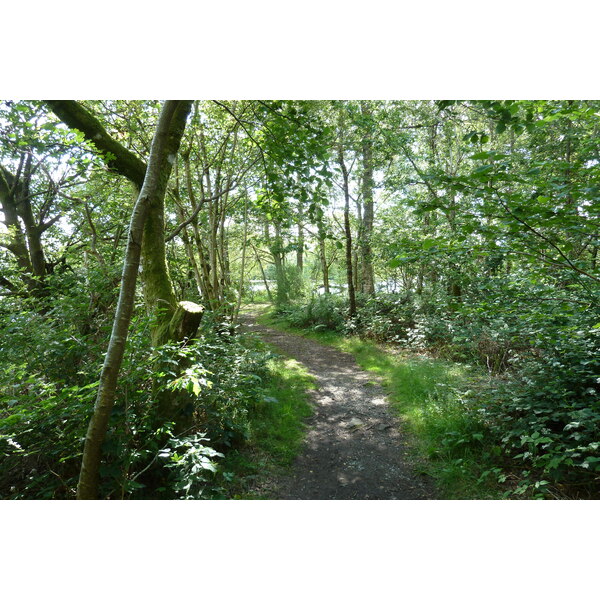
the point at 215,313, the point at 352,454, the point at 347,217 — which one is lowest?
the point at 352,454

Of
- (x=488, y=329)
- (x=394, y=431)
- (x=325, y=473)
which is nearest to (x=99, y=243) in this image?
(x=325, y=473)

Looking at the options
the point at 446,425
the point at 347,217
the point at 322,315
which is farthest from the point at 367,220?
the point at 446,425

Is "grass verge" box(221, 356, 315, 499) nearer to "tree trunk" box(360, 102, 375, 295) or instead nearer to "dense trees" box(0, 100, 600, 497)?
"dense trees" box(0, 100, 600, 497)

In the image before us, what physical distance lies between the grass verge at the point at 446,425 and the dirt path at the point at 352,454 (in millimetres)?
150

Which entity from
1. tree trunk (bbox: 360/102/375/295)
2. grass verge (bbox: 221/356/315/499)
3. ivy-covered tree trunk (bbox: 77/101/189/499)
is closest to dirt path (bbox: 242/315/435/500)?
grass verge (bbox: 221/356/315/499)

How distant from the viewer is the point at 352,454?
2688 millimetres

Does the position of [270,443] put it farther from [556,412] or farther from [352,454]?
[556,412]

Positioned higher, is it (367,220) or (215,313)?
(367,220)

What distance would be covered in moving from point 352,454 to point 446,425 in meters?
0.91

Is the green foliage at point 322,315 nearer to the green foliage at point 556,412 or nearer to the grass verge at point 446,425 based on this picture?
the grass verge at point 446,425

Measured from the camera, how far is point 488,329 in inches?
146

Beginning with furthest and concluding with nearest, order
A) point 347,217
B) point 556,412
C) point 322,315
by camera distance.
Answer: point 322,315 → point 347,217 → point 556,412

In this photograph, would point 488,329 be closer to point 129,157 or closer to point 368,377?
point 368,377

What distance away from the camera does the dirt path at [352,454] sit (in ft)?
7.17
